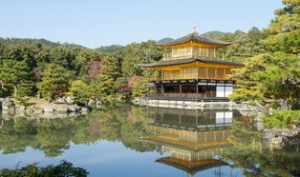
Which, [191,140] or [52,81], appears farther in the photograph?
[52,81]

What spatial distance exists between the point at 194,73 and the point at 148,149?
66.3 ft

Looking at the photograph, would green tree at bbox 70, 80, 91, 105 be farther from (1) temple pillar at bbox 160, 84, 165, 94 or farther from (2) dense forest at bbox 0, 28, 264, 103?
(1) temple pillar at bbox 160, 84, 165, 94

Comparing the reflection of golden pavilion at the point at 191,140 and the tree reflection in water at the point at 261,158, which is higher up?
the tree reflection in water at the point at 261,158

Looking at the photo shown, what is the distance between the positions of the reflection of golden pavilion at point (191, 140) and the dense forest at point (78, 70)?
471 inches

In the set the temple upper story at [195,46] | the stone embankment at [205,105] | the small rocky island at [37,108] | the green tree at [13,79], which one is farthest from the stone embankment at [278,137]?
the green tree at [13,79]

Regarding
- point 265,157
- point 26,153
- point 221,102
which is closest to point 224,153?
point 265,157

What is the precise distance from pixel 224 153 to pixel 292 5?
16.3 feet

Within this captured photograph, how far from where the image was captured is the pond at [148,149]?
355 inches

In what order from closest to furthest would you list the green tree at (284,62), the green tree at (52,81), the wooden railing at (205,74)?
the green tree at (284,62)
the green tree at (52,81)
the wooden railing at (205,74)

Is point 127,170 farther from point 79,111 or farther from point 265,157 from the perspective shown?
point 79,111

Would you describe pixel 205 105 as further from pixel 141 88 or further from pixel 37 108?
pixel 37 108

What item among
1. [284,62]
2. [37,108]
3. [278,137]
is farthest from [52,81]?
[284,62]

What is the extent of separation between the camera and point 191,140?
46.3ft

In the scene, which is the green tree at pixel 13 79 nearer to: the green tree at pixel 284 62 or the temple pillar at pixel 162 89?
the temple pillar at pixel 162 89
